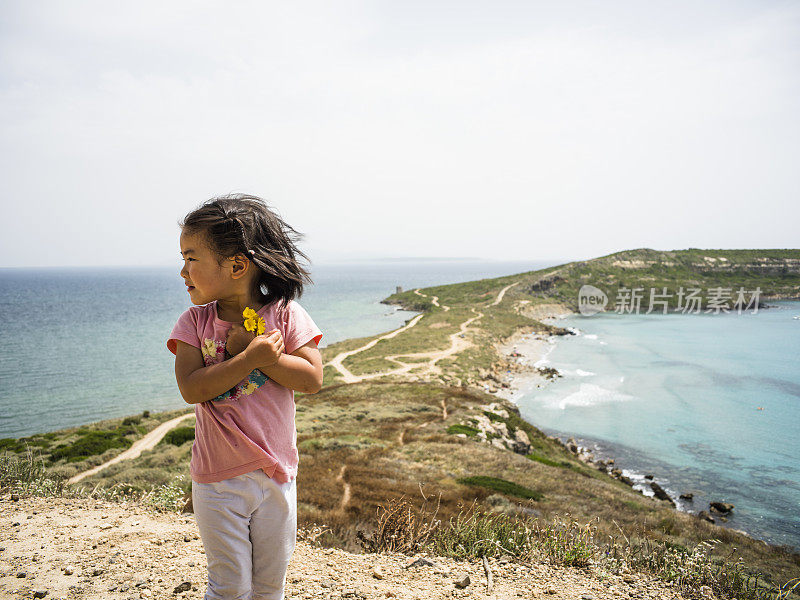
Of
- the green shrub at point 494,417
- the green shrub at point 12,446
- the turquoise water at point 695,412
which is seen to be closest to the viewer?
the green shrub at point 12,446

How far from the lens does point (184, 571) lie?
4250 millimetres

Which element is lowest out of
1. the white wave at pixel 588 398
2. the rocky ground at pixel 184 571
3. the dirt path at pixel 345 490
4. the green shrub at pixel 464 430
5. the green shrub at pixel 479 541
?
the white wave at pixel 588 398

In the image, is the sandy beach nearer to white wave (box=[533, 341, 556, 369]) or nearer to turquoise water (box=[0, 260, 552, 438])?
white wave (box=[533, 341, 556, 369])

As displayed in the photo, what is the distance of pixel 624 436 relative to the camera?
24.2m

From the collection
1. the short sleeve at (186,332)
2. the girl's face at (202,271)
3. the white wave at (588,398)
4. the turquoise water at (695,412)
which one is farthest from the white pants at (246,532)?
the white wave at (588,398)

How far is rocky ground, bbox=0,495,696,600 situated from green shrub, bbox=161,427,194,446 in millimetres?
12577

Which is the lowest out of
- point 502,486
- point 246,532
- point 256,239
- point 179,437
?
point 179,437

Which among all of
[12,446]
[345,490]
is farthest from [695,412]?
[12,446]

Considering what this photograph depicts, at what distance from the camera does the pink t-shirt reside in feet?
7.07

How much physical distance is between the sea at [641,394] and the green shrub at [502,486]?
852cm

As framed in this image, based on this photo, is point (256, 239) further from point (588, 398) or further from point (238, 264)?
point (588, 398)

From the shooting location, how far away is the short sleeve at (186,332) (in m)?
2.26

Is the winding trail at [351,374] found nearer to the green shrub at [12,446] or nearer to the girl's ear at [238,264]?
the green shrub at [12,446]

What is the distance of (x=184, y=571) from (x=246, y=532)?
9.52ft
